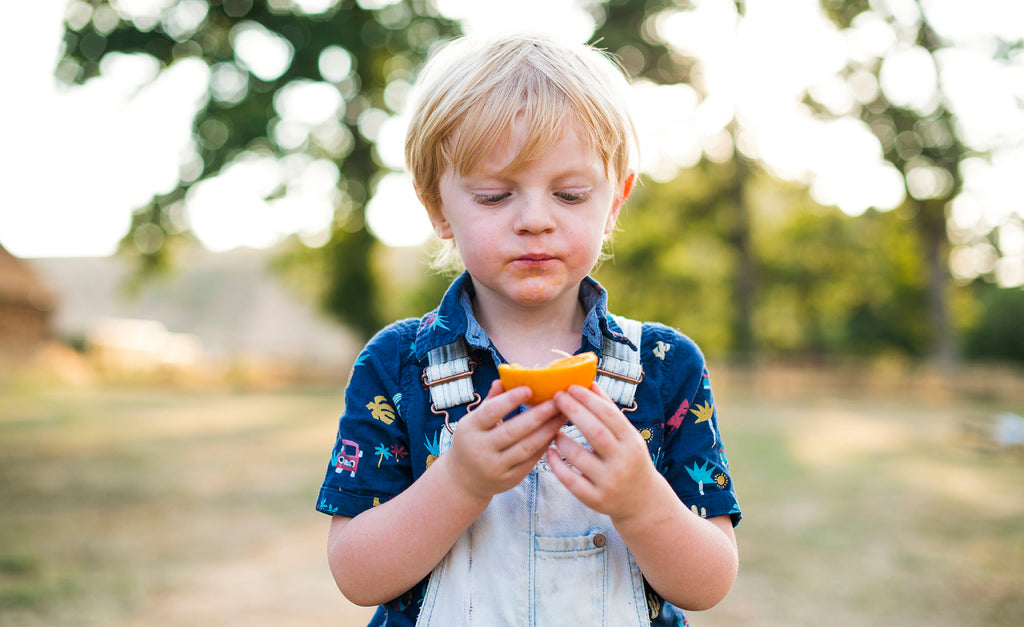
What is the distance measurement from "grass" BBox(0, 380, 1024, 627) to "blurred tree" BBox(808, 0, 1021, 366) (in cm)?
1265

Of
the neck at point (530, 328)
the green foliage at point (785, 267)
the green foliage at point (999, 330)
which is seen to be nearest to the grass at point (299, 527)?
the neck at point (530, 328)

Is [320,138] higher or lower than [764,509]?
higher

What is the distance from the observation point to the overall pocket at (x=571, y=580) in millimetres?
1494

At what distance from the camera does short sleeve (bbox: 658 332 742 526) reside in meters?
1.57

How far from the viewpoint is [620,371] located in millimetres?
1624

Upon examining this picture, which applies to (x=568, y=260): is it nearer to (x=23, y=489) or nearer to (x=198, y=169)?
(x=23, y=489)

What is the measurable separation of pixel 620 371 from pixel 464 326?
1.12 feet

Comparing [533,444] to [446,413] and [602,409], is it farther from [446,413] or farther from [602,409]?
[446,413]

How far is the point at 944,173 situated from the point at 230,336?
108ft

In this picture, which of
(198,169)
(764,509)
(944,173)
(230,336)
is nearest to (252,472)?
(764,509)

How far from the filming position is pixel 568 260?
61.8 inches

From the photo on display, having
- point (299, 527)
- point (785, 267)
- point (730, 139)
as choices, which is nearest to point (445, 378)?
point (299, 527)

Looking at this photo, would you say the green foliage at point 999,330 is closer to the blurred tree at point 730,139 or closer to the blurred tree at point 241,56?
the blurred tree at point 730,139

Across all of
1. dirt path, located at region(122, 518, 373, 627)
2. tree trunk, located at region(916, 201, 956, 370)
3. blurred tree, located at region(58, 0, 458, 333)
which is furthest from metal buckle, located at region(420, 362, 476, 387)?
tree trunk, located at region(916, 201, 956, 370)
